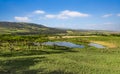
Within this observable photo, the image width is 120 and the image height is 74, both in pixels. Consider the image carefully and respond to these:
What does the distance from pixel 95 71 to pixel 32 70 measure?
8.27 meters

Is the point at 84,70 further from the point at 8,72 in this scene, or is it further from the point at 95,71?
the point at 8,72

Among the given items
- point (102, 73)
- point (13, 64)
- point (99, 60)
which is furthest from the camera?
point (99, 60)

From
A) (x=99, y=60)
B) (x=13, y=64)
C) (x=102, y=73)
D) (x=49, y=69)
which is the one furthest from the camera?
(x=99, y=60)

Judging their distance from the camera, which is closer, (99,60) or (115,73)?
(115,73)

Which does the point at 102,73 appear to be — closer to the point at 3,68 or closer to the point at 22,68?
the point at 22,68

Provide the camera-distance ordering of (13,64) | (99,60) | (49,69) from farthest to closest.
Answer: (99,60), (13,64), (49,69)

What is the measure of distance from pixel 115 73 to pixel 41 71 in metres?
9.39

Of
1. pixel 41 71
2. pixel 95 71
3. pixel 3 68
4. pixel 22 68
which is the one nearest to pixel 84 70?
pixel 95 71

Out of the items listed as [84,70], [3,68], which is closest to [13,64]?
[3,68]

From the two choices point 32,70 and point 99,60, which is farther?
point 99,60

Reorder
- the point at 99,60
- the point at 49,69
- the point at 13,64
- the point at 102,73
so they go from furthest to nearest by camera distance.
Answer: the point at 99,60
the point at 13,64
the point at 49,69
the point at 102,73

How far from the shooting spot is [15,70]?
87.0 feet

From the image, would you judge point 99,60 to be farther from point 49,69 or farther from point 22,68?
point 22,68

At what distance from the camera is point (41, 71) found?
25609 mm
